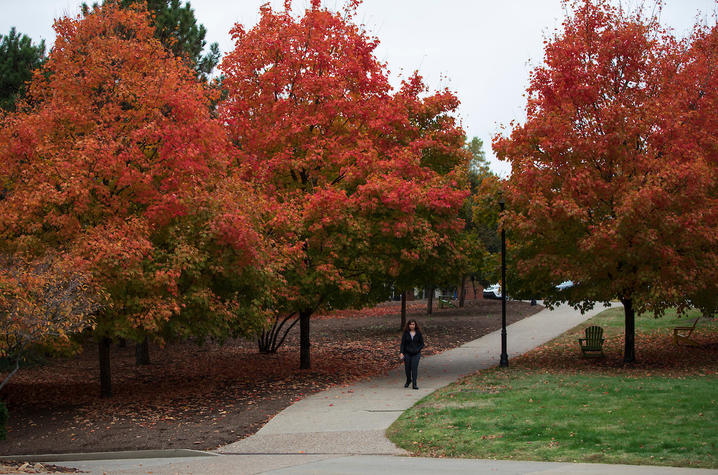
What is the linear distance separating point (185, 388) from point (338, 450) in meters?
9.41

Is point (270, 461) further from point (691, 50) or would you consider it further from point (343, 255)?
point (691, 50)

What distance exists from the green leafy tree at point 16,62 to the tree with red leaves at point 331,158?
751 cm

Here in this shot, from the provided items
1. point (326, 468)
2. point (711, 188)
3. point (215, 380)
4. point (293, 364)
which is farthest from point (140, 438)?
point (711, 188)

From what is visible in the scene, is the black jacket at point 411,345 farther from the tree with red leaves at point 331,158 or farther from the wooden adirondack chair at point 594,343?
the wooden adirondack chair at point 594,343

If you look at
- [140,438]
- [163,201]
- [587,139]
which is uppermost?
[587,139]

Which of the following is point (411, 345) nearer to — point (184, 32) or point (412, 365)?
point (412, 365)

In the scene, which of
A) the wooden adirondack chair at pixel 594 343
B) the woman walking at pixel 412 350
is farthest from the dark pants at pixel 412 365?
the wooden adirondack chair at pixel 594 343

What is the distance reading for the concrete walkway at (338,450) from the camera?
9242mm

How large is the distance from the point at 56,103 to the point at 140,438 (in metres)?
8.33

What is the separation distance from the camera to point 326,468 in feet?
31.5

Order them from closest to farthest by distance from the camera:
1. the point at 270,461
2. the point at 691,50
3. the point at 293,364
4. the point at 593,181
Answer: the point at 270,461
the point at 593,181
the point at 691,50
the point at 293,364

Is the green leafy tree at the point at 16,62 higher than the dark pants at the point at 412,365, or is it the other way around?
the green leafy tree at the point at 16,62

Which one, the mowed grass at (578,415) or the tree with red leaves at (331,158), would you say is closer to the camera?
the mowed grass at (578,415)

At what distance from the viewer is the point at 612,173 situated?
61.0 ft
